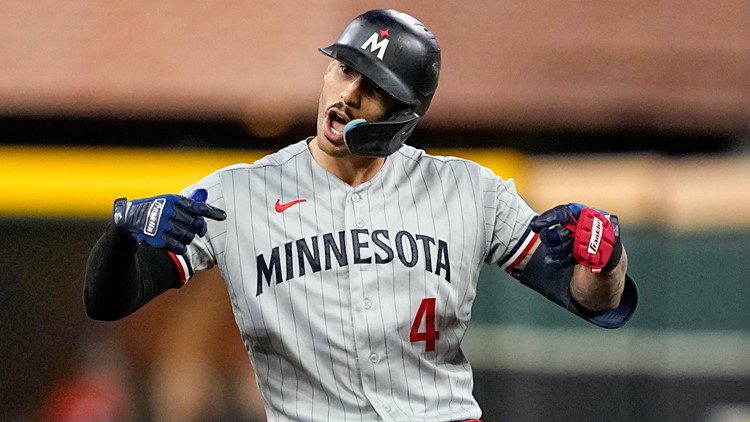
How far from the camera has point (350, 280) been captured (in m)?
2.69

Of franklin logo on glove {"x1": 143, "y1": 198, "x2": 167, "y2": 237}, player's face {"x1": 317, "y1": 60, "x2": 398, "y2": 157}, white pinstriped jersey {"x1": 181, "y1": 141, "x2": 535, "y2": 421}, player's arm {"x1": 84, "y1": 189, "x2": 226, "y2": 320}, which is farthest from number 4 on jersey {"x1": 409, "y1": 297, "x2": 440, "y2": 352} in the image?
franklin logo on glove {"x1": 143, "y1": 198, "x2": 167, "y2": 237}

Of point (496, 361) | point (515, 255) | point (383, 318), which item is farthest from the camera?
point (496, 361)

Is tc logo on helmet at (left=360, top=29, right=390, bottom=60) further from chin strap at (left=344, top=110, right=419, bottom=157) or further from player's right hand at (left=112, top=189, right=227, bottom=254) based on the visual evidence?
player's right hand at (left=112, top=189, right=227, bottom=254)

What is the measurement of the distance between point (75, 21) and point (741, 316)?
130 inches

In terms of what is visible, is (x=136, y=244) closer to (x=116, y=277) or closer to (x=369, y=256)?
(x=116, y=277)

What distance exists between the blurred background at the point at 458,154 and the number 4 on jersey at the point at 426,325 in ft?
8.74

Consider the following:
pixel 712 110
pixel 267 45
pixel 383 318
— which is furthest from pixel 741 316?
pixel 383 318

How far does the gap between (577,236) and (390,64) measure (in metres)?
0.56

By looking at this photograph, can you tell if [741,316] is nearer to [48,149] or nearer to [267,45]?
[267,45]

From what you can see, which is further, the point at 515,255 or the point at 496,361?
the point at 496,361

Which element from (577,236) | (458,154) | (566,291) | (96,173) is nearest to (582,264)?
(577,236)

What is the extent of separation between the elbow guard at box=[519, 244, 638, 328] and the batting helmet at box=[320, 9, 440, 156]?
0.42m

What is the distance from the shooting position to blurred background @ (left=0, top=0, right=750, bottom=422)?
5.41 m

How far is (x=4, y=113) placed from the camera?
5.88 metres
